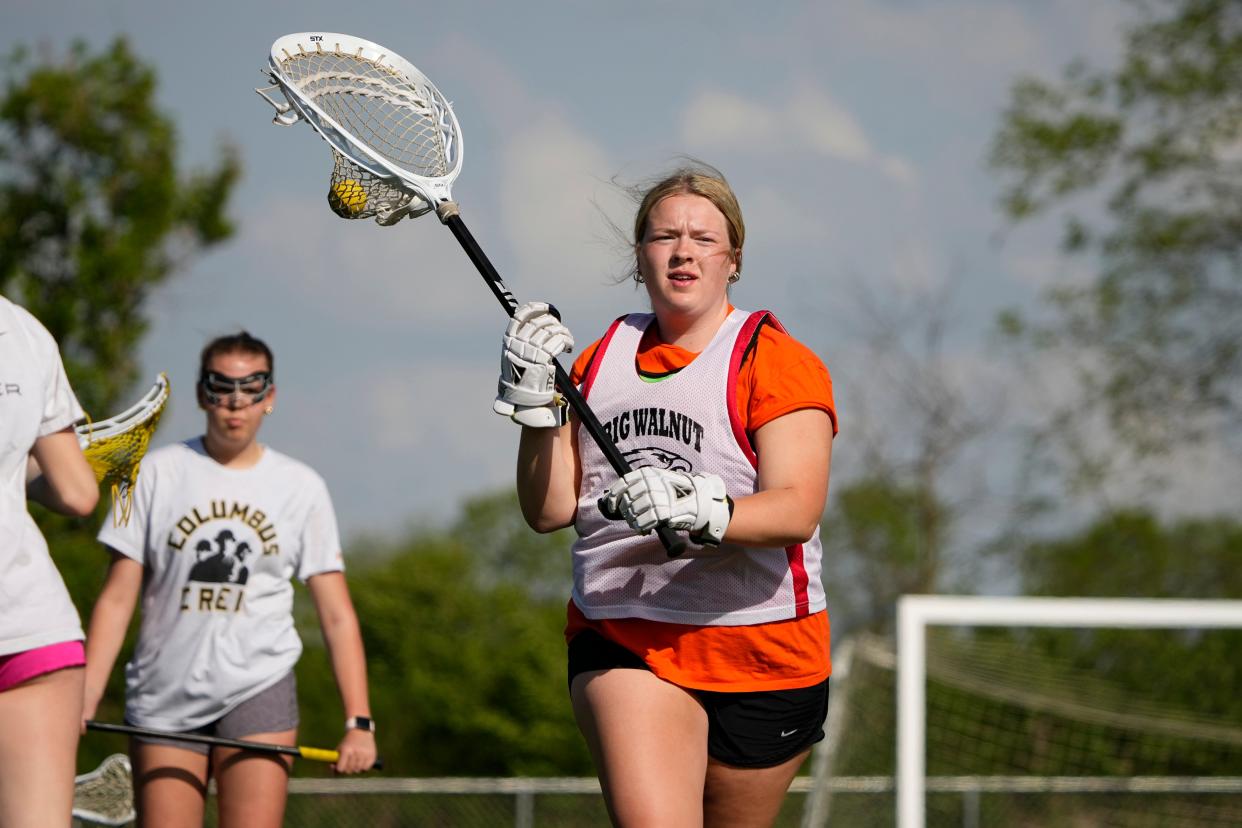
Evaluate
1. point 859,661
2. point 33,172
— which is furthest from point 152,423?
point 33,172

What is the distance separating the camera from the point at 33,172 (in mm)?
15008

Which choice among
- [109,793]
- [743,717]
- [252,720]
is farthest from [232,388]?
[743,717]

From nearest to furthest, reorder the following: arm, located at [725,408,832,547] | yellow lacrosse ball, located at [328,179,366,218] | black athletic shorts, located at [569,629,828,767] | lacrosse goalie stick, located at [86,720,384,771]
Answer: arm, located at [725,408,832,547] < black athletic shorts, located at [569,629,828,767] < yellow lacrosse ball, located at [328,179,366,218] < lacrosse goalie stick, located at [86,720,384,771]

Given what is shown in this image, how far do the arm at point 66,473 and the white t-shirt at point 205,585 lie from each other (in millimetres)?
1338

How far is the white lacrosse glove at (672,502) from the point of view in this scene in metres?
2.77

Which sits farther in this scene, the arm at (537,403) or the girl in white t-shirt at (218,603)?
the girl in white t-shirt at (218,603)

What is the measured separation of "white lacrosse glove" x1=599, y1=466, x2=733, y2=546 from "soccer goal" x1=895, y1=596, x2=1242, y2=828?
5214mm

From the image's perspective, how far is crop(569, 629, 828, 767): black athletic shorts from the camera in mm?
3135

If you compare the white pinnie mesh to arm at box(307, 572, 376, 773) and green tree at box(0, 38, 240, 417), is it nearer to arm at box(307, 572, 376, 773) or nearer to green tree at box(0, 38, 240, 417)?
arm at box(307, 572, 376, 773)

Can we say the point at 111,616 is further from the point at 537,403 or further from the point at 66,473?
the point at 537,403

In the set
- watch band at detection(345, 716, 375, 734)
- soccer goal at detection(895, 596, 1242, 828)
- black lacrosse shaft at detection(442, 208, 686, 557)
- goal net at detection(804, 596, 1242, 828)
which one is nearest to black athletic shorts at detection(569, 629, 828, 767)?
black lacrosse shaft at detection(442, 208, 686, 557)

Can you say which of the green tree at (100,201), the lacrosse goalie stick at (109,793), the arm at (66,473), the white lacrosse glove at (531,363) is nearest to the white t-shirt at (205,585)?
the lacrosse goalie stick at (109,793)

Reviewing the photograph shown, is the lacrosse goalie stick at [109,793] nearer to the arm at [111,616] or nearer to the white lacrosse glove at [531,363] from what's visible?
the arm at [111,616]

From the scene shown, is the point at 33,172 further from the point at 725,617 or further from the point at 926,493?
the point at 725,617
